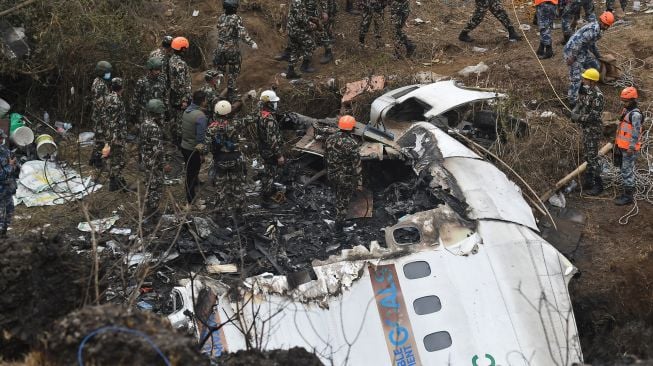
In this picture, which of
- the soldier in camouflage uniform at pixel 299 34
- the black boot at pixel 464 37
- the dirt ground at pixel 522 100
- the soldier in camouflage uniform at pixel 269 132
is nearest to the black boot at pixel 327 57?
the dirt ground at pixel 522 100

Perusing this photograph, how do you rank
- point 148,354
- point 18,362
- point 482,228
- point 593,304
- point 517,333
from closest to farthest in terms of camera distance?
point 148,354 < point 18,362 < point 517,333 < point 482,228 < point 593,304

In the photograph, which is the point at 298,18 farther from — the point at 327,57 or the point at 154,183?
the point at 154,183

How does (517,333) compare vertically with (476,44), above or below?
above

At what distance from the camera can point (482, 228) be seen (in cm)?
669

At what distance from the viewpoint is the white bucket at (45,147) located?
994 cm

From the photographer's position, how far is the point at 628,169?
8.73 metres

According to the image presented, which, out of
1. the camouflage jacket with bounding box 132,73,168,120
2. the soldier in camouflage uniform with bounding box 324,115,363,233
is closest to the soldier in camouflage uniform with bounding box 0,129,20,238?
the camouflage jacket with bounding box 132,73,168,120

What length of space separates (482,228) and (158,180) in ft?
12.8

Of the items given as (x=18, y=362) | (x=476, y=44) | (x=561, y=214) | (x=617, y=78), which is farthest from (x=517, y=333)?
(x=476, y=44)

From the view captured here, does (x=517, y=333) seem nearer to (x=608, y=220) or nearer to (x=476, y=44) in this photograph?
(x=608, y=220)

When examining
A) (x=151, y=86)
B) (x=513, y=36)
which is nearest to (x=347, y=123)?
(x=151, y=86)

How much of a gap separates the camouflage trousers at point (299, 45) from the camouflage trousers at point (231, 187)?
3289 millimetres

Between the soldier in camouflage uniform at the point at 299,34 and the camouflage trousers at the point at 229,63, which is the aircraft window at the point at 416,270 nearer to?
the camouflage trousers at the point at 229,63

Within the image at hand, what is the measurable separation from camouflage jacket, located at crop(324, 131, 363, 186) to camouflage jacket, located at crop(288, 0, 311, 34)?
11.0ft
